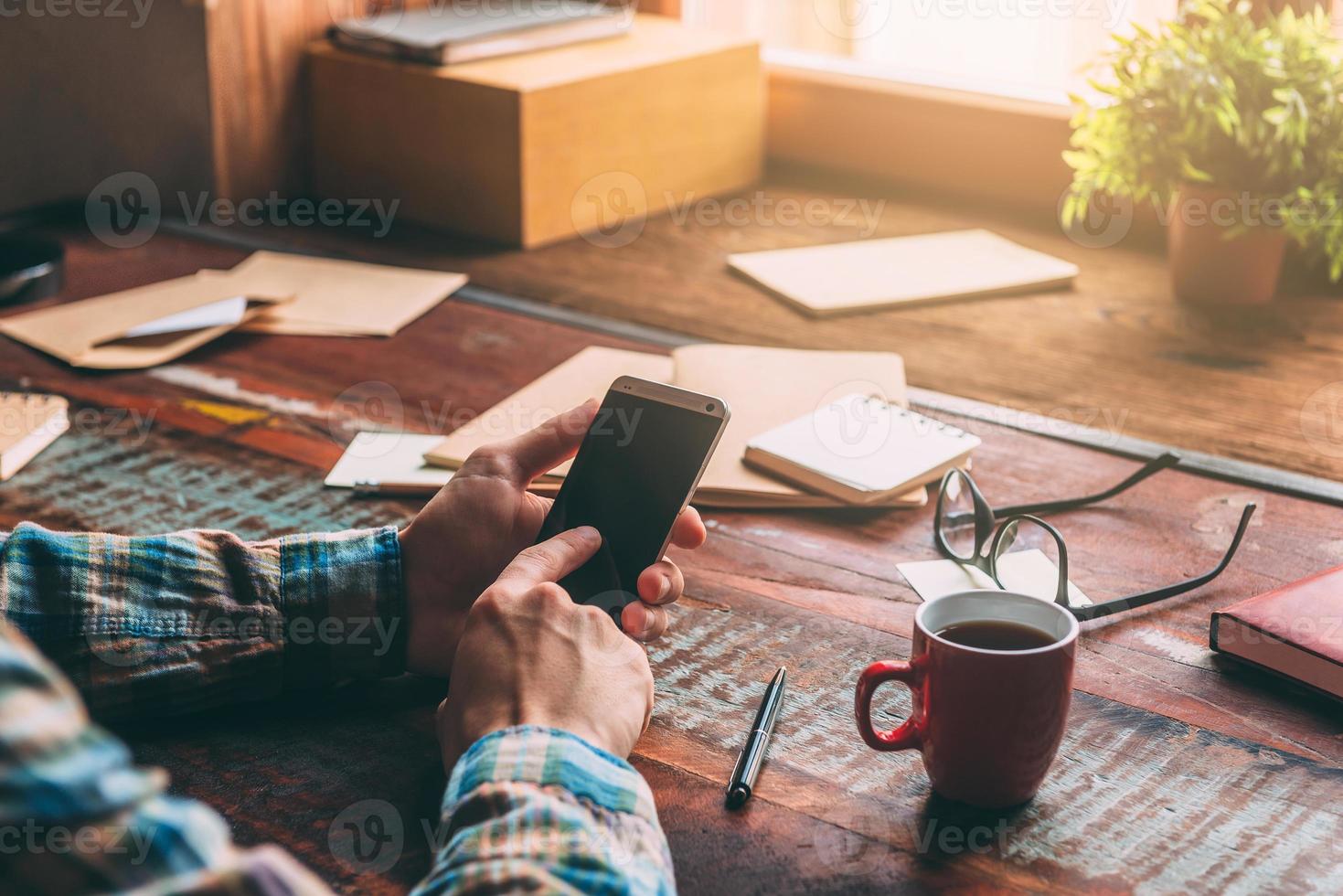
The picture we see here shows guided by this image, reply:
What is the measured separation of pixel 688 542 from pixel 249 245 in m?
1.05

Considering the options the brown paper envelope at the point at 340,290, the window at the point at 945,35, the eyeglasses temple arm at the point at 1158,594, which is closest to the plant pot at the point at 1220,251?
the window at the point at 945,35

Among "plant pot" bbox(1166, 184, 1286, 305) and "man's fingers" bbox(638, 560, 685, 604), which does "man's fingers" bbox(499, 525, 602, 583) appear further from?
"plant pot" bbox(1166, 184, 1286, 305)

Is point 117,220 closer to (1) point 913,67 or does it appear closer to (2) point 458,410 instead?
(2) point 458,410

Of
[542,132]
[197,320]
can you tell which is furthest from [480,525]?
[542,132]

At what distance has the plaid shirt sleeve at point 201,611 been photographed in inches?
28.6

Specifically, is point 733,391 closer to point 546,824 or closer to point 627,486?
point 627,486

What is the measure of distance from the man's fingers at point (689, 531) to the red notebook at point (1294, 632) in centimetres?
32

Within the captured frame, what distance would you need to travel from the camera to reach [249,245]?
5.43 ft

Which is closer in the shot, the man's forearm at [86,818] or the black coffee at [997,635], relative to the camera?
the man's forearm at [86,818]

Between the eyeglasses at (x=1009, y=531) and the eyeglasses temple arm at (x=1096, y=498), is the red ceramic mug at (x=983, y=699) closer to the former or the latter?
the eyeglasses at (x=1009, y=531)

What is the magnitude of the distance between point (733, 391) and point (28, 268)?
35.5 inches

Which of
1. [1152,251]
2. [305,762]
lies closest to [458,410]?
[305,762]

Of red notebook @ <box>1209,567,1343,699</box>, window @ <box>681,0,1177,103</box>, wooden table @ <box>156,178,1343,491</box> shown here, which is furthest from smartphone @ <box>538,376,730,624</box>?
window @ <box>681,0,1177,103</box>

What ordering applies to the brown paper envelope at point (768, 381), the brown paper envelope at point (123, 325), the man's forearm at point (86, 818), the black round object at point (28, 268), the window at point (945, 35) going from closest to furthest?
1. the man's forearm at point (86, 818)
2. the brown paper envelope at point (768, 381)
3. the brown paper envelope at point (123, 325)
4. the black round object at point (28, 268)
5. the window at point (945, 35)
